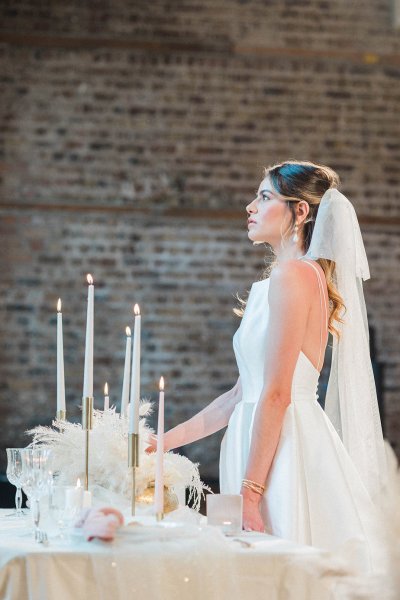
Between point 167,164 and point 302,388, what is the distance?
17.0 ft

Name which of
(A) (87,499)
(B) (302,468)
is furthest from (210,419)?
(A) (87,499)

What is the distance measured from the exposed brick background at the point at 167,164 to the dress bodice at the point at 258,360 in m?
4.66

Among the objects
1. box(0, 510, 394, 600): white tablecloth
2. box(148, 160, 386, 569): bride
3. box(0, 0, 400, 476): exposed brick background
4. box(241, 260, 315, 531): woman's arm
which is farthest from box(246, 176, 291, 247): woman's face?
box(0, 0, 400, 476): exposed brick background

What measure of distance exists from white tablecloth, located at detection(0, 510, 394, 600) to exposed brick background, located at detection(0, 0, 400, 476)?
5.56 meters

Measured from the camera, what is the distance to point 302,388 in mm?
2510

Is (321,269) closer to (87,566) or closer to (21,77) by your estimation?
(87,566)

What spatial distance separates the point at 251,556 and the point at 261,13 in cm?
664

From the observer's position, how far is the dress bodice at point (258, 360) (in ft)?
8.24

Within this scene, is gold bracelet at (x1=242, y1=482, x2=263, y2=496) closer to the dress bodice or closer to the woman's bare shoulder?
the dress bodice

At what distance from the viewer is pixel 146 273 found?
24.2ft

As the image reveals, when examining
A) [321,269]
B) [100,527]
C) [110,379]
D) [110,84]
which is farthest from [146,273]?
[100,527]

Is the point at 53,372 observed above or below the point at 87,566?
above

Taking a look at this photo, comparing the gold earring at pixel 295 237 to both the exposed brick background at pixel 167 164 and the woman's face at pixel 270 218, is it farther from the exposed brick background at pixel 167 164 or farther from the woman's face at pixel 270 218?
the exposed brick background at pixel 167 164

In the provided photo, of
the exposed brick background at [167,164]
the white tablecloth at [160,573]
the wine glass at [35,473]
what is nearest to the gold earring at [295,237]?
the wine glass at [35,473]
